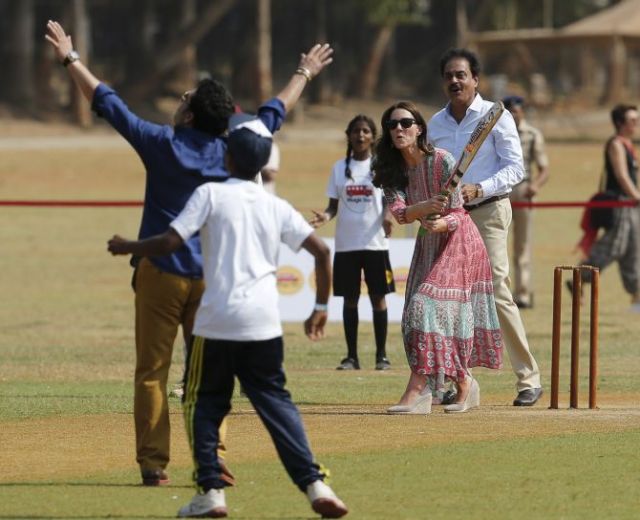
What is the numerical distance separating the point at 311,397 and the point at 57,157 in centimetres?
3055

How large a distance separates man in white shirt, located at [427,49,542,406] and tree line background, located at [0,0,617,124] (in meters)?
38.6

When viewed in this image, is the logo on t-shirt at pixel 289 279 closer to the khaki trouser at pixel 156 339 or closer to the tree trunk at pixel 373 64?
the khaki trouser at pixel 156 339

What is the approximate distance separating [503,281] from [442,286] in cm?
81

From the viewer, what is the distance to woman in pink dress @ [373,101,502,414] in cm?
984

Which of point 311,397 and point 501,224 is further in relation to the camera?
point 311,397

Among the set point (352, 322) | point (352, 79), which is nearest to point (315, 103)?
point (352, 79)

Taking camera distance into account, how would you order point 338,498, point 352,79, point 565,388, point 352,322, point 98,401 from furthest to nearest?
point 352,79 → point 352,322 → point 565,388 → point 98,401 → point 338,498

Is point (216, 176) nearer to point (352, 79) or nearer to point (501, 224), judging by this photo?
point (501, 224)

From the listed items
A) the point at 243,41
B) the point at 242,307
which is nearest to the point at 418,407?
the point at 242,307

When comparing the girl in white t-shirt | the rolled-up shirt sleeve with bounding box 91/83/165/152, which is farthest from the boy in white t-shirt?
the girl in white t-shirt

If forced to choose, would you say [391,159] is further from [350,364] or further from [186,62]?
[186,62]

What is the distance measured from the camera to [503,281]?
10578 millimetres

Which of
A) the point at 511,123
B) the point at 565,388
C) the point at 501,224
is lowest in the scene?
the point at 565,388

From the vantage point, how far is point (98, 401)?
11.4m
